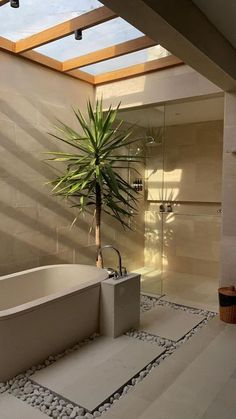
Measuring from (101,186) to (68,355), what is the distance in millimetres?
1722

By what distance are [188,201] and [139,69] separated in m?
2.21

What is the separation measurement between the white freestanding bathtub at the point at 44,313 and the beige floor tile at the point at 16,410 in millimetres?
232

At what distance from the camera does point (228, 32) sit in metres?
2.48

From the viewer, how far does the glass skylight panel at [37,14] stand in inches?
102

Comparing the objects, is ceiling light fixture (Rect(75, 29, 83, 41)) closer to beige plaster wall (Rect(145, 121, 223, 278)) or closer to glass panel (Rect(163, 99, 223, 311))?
glass panel (Rect(163, 99, 223, 311))

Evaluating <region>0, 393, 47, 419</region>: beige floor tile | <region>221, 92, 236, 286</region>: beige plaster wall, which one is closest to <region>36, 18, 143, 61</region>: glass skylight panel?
<region>221, 92, 236, 286</region>: beige plaster wall

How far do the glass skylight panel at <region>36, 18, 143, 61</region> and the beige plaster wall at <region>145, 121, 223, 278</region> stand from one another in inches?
73.6

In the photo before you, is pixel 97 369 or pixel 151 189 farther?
pixel 151 189

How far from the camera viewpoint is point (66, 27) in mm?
2875

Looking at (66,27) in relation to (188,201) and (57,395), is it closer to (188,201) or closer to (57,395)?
(57,395)

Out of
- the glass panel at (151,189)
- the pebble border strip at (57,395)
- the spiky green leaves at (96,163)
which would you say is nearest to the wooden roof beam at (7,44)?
the spiky green leaves at (96,163)

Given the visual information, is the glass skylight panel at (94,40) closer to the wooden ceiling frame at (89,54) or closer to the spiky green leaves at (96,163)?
the wooden ceiling frame at (89,54)

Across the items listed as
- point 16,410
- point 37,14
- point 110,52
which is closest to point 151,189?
point 110,52

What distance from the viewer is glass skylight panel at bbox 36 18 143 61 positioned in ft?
9.64
